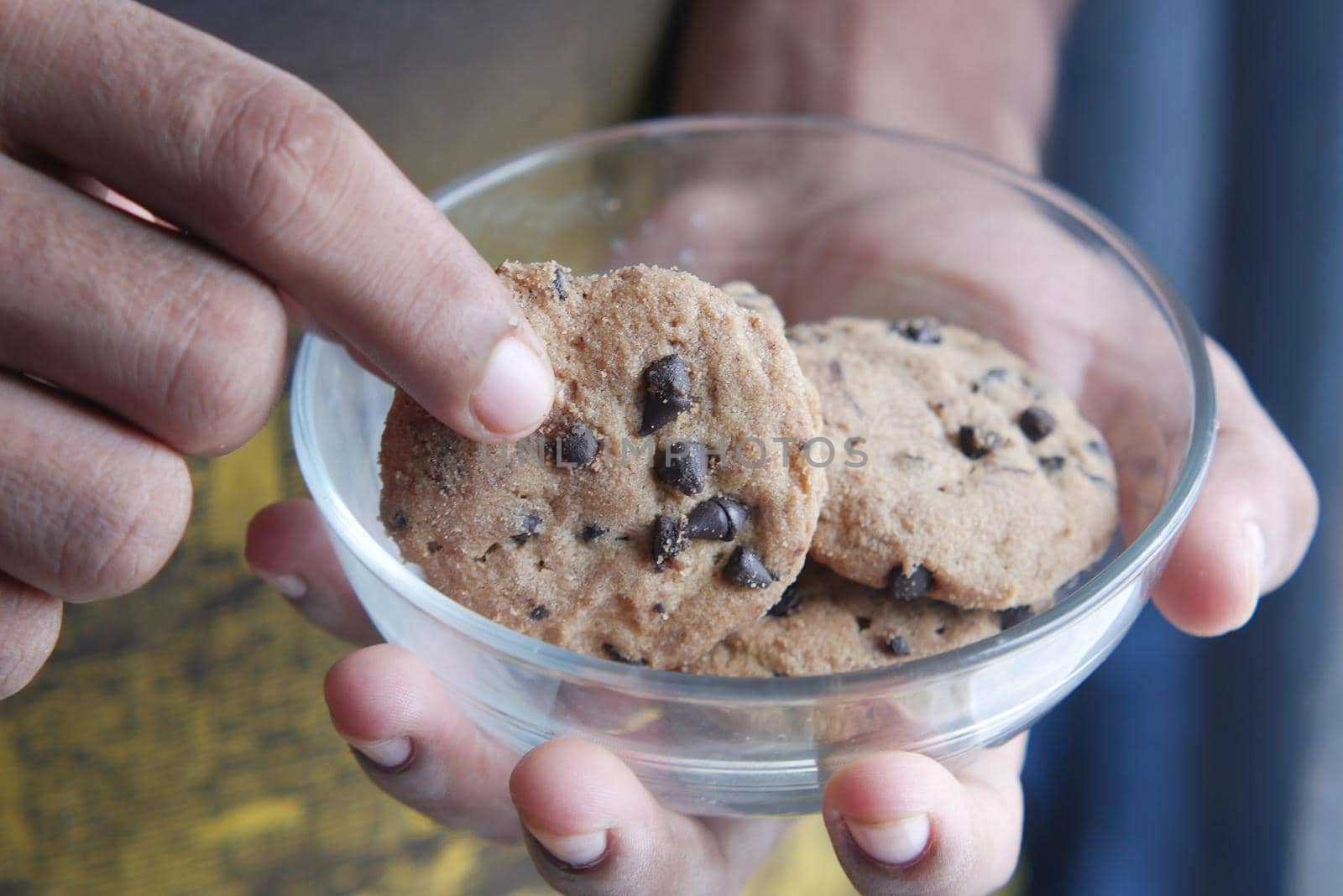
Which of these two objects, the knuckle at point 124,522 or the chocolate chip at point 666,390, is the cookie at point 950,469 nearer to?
the chocolate chip at point 666,390

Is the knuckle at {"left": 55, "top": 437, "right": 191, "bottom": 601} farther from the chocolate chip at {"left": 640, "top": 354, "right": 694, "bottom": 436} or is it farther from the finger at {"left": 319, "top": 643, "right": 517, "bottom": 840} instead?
the chocolate chip at {"left": 640, "top": 354, "right": 694, "bottom": 436}

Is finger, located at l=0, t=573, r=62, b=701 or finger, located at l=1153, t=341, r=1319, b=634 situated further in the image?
finger, located at l=1153, t=341, r=1319, b=634

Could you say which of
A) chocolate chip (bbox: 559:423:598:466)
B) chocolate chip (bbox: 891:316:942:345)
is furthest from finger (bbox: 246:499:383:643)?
chocolate chip (bbox: 891:316:942:345)

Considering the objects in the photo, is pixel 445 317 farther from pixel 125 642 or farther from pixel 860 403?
pixel 125 642

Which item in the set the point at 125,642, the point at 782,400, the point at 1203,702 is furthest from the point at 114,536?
the point at 1203,702

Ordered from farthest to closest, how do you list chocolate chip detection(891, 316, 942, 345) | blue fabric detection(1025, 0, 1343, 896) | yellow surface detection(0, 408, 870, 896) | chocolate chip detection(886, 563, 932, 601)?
blue fabric detection(1025, 0, 1343, 896) < yellow surface detection(0, 408, 870, 896) < chocolate chip detection(891, 316, 942, 345) < chocolate chip detection(886, 563, 932, 601)

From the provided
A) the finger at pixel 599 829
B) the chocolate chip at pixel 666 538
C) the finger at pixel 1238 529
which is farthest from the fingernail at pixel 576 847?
the finger at pixel 1238 529

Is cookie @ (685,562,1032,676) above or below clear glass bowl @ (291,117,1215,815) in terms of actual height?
below

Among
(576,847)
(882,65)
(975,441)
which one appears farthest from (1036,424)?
(882,65)
